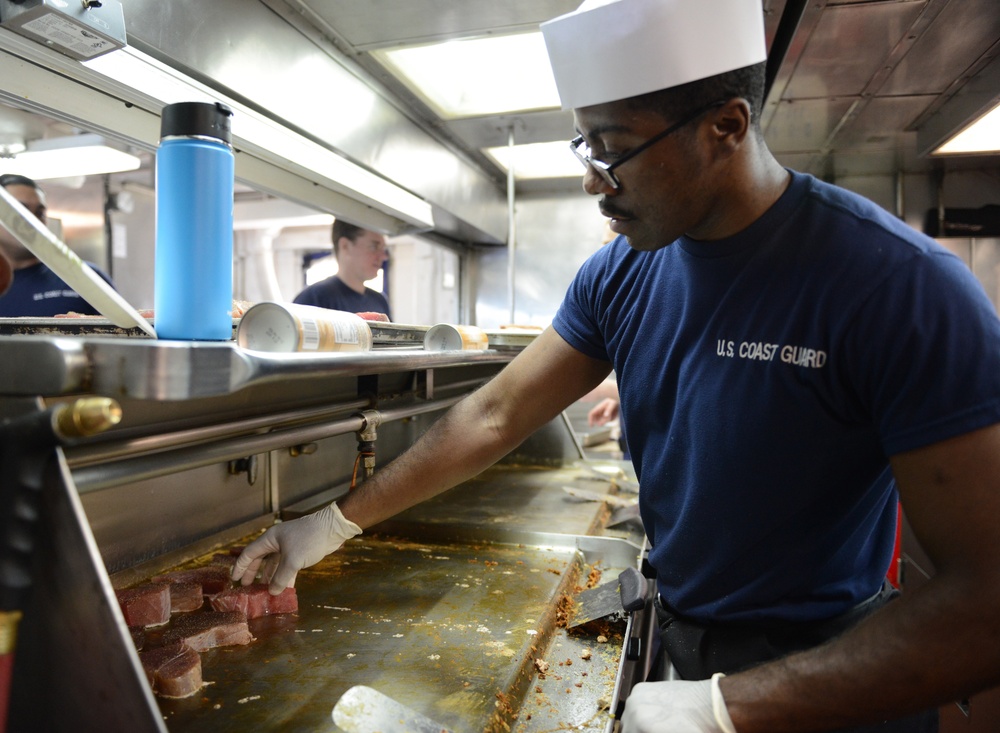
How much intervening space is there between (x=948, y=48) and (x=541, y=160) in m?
2.50

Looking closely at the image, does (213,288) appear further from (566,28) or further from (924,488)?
(924,488)

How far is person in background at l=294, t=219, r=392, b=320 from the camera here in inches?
168

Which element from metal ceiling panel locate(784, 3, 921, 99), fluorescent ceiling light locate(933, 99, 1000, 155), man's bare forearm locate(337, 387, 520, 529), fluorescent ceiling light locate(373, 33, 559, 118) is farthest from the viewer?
fluorescent ceiling light locate(933, 99, 1000, 155)

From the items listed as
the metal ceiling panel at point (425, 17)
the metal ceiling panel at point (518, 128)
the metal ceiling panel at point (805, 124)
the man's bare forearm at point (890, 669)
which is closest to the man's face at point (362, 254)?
the metal ceiling panel at point (518, 128)

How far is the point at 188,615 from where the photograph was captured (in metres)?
1.40

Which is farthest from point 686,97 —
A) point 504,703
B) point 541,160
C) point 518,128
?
point 541,160

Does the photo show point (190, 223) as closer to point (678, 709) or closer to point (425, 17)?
point (678, 709)

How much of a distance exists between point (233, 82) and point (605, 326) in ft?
4.54

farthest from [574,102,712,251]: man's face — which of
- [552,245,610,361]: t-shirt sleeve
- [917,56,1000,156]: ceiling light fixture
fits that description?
[917,56,1000,156]: ceiling light fixture

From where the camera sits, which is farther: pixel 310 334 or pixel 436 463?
pixel 436 463

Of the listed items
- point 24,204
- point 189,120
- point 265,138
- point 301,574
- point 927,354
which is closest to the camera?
point 189,120

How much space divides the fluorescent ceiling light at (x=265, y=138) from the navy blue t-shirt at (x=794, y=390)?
45.9 inches

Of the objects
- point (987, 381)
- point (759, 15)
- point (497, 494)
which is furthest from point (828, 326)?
point (497, 494)

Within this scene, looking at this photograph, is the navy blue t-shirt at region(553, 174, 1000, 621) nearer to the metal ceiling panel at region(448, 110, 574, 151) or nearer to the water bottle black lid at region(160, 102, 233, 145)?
the water bottle black lid at region(160, 102, 233, 145)
